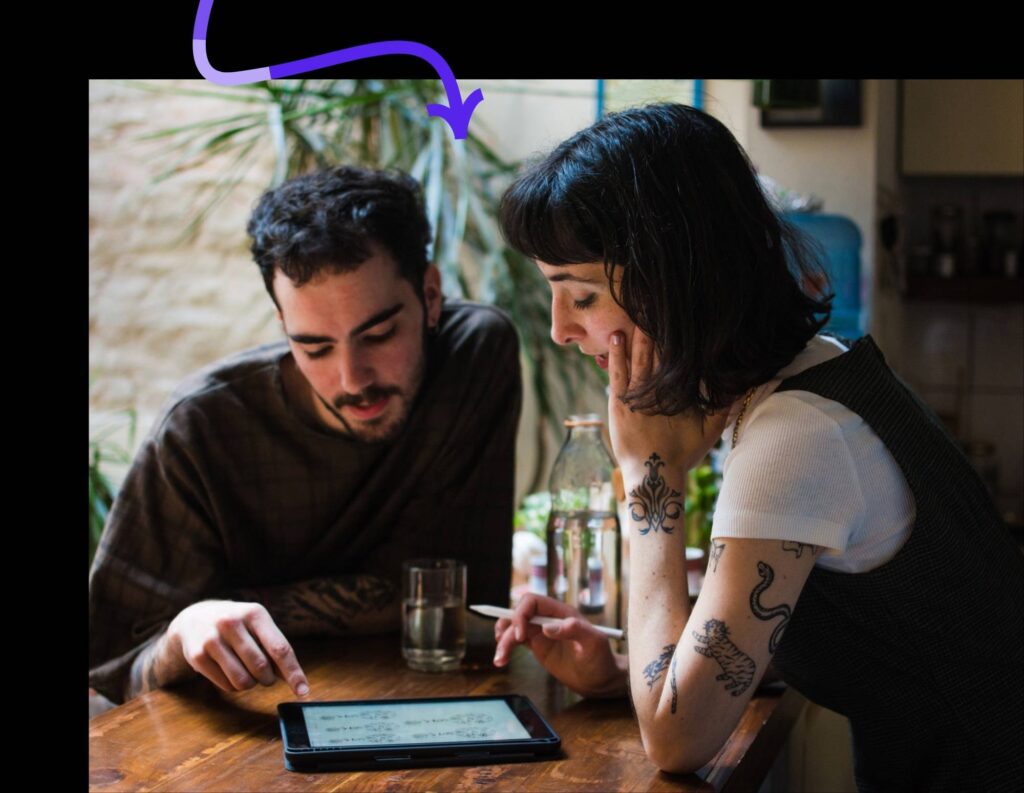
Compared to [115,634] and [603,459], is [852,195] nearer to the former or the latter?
[603,459]

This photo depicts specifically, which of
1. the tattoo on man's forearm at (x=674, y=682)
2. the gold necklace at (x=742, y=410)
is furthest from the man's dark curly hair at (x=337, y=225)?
the tattoo on man's forearm at (x=674, y=682)

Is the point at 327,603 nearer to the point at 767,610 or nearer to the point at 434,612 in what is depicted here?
the point at 434,612

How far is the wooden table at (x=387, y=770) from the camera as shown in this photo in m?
1.11

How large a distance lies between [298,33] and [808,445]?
67 cm

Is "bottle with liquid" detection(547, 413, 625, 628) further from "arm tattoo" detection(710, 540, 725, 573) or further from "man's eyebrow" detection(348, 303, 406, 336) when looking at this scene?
"arm tattoo" detection(710, 540, 725, 573)

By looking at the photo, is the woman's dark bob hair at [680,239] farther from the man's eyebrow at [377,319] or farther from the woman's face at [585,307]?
the man's eyebrow at [377,319]

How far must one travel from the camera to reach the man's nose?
1.65 meters

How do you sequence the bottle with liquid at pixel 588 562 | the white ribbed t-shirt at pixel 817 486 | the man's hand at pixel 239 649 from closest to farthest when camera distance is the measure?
the white ribbed t-shirt at pixel 817 486 < the man's hand at pixel 239 649 < the bottle with liquid at pixel 588 562

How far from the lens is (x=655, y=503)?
1241mm

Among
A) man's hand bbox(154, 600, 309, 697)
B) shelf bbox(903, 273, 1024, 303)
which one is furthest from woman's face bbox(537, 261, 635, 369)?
shelf bbox(903, 273, 1024, 303)

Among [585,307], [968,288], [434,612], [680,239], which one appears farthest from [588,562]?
[968,288]

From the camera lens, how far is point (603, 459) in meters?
1.68

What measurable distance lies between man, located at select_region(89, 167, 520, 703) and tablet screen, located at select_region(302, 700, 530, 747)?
32 cm

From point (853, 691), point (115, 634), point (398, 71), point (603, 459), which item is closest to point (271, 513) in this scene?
point (115, 634)
